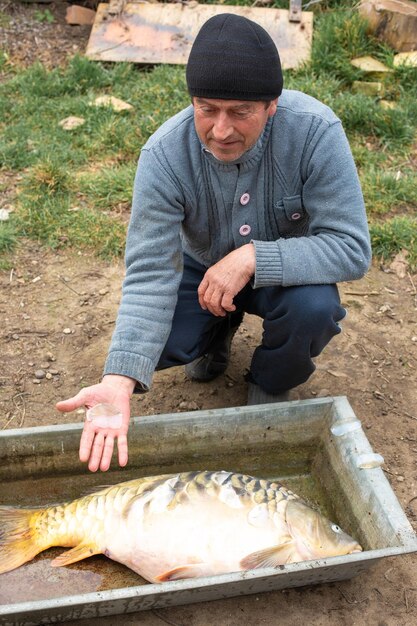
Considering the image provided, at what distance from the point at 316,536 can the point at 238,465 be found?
1.75 ft

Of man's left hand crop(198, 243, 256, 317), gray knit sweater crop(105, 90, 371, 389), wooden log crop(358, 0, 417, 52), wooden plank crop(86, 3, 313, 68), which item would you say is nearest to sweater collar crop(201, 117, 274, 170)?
gray knit sweater crop(105, 90, 371, 389)

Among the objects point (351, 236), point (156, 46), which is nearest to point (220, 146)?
point (351, 236)

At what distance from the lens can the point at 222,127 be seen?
7.60 ft

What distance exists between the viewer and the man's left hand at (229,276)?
2527 mm

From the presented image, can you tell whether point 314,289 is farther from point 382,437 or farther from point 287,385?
point 382,437

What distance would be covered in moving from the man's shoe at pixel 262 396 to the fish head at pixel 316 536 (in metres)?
0.72

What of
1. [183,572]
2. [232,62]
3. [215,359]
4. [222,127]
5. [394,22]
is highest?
[232,62]

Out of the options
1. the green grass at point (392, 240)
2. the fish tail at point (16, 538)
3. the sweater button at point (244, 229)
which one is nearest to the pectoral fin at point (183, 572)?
the fish tail at point (16, 538)

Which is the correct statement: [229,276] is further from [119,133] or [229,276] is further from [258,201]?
[119,133]

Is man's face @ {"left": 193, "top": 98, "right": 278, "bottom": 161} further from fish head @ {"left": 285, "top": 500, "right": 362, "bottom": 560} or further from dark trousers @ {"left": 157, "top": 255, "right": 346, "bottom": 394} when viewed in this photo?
fish head @ {"left": 285, "top": 500, "right": 362, "bottom": 560}

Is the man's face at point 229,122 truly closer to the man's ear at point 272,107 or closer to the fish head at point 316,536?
the man's ear at point 272,107

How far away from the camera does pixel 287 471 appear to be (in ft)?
9.20

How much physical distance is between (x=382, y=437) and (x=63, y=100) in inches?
138

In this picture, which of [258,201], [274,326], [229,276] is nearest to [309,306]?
[274,326]
